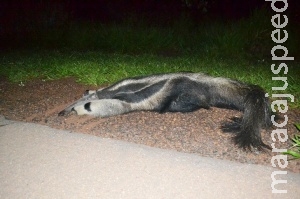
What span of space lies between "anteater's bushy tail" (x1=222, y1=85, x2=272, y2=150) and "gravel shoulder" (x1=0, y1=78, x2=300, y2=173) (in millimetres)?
100

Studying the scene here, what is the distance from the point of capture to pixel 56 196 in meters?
2.76

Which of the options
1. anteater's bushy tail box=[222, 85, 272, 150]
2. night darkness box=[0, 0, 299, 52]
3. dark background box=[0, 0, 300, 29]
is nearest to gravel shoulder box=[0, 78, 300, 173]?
anteater's bushy tail box=[222, 85, 272, 150]

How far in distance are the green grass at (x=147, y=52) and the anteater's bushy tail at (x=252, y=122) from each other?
1.28 metres

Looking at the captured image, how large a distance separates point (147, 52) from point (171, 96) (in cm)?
586

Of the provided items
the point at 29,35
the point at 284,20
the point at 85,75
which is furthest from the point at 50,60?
the point at 284,20

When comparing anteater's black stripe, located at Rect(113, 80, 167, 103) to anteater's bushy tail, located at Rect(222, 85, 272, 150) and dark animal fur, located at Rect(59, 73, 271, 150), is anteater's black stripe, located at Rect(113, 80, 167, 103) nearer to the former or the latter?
dark animal fur, located at Rect(59, 73, 271, 150)

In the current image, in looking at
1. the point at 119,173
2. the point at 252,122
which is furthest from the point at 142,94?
the point at 119,173

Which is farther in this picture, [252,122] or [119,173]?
[252,122]

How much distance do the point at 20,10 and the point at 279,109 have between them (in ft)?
41.2

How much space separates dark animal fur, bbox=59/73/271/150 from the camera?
4355 mm

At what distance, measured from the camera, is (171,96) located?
464cm

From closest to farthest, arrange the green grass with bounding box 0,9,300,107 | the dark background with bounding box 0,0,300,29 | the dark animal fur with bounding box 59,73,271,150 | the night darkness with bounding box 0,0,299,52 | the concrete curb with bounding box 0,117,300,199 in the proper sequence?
the concrete curb with bounding box 0,117,300,199
the dark animal fur with bounding box 59,73,271,150
the green grass with bounding box 0,9,300,107
the night darkness with bounding box 0,0,299,52
the dark background with bounding box 0,0,300,29

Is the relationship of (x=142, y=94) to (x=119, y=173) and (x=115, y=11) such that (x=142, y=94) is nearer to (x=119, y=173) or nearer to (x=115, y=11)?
(x=119, y=173)

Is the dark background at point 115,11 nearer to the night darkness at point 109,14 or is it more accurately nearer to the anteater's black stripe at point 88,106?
the night darkness at point 109,14
